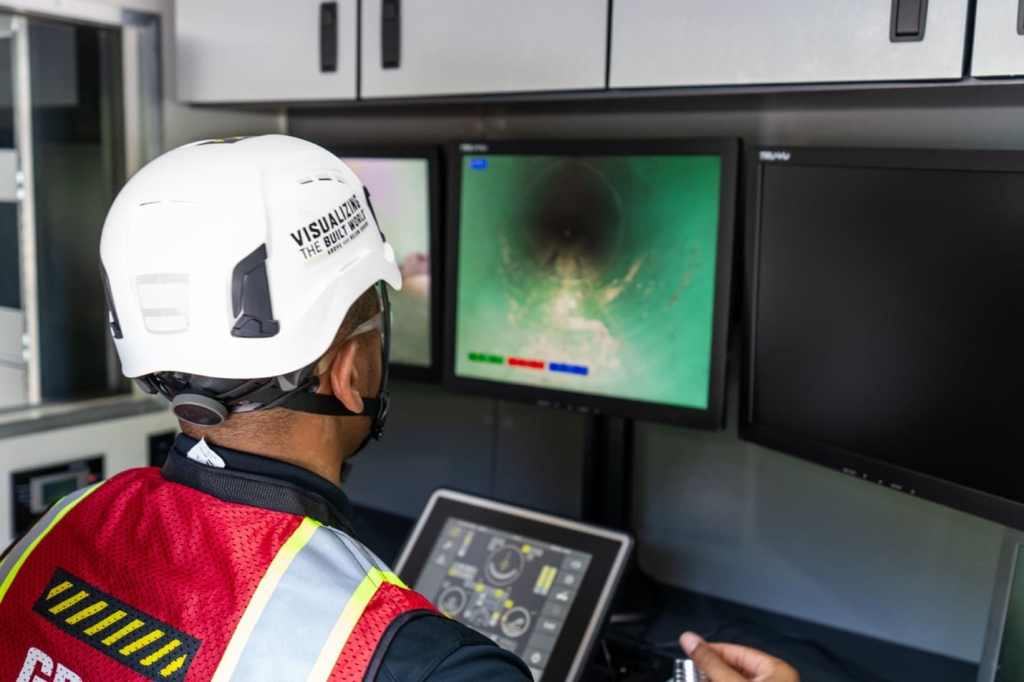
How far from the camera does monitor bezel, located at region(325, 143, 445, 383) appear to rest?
1.84 metres

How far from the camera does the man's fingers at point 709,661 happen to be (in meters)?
1.04

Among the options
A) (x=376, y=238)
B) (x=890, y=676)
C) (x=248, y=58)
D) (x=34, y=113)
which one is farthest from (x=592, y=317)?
(x=34, y=113)

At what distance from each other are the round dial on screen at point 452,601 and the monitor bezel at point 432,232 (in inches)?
19.4

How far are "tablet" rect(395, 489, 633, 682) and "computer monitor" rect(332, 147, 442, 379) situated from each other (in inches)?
14.4

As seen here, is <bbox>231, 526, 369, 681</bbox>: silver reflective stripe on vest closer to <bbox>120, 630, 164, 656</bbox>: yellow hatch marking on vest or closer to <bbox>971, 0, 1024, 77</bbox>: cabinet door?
<bbox>120, 630, 164, 656</bbox>: yellow hatch marking on vest

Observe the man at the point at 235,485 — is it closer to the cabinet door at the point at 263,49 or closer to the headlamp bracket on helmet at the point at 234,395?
the headlamp bracket on helmet at the point at 234,395

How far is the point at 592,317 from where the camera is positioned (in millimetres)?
1637

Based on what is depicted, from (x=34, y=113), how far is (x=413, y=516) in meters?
1.08

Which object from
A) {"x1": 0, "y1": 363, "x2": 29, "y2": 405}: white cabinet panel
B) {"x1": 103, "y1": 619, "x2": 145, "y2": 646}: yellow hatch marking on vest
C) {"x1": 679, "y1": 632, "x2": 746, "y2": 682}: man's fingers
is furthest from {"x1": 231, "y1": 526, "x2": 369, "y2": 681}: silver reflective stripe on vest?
{"x1": 0, "y1": 363, "x2": 29, "y2": 405}: white cabinet panel

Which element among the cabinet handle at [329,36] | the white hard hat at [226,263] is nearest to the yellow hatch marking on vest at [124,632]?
the white hard hat at [226,263]

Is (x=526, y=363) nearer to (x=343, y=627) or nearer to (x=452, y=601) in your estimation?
(x=452, y=601)

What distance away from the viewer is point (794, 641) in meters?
1.62

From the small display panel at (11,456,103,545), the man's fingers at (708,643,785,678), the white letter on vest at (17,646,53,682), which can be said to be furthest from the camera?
the small display panel at (11,456,103,545)

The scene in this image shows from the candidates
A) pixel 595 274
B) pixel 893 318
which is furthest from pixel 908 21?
pixel 595 274
